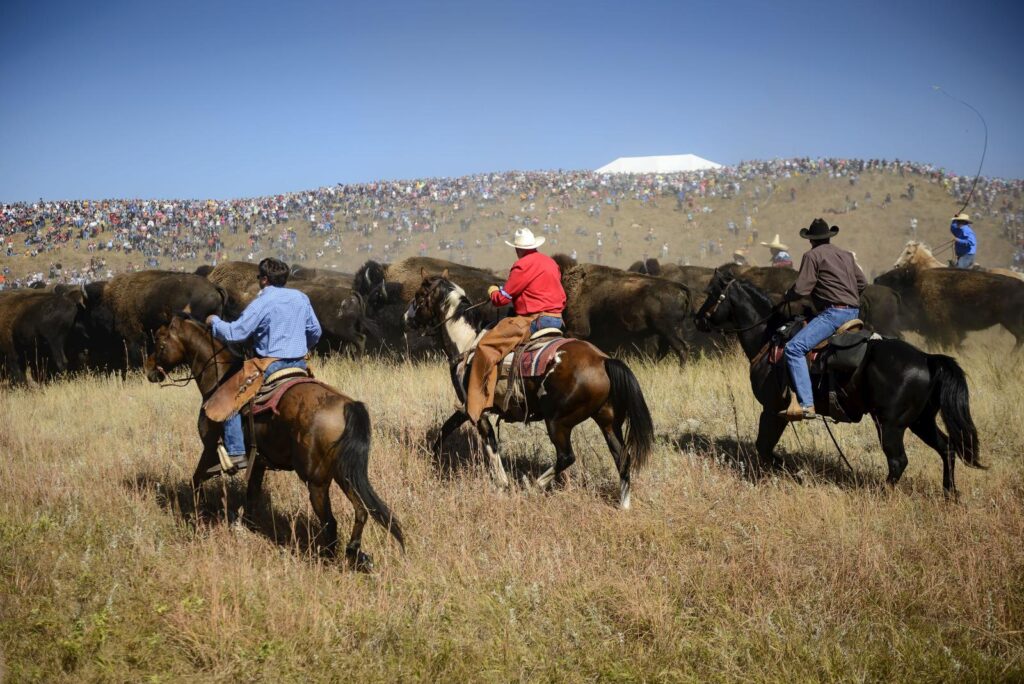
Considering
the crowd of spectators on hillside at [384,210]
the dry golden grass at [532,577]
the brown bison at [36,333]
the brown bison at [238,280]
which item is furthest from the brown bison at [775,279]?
the crowd of spectators on hillside at [384,210]

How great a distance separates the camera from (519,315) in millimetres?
7656

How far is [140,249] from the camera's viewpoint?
40406mm

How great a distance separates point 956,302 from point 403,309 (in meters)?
9.41

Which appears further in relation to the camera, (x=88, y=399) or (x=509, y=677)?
(x=88, y=399)

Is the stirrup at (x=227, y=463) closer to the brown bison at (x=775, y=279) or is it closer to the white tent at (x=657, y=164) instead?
the brown bison at (x=775, y=279)

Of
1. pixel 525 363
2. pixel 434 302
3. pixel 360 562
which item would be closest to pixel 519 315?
pixel 525 363

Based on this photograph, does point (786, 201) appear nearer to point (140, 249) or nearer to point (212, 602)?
point (140, 249)

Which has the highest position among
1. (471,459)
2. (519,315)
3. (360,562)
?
(519,315)

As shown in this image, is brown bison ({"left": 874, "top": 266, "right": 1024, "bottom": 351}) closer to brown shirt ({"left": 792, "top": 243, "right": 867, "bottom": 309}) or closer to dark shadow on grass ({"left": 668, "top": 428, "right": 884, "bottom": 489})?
dark shadow on grass ({"left": 668, "top": 428, "right": 884, "bottom": 489})

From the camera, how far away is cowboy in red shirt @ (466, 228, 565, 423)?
7.32 m

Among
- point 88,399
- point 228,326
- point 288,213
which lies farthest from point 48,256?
point 228,326

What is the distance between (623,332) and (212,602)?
907 cm

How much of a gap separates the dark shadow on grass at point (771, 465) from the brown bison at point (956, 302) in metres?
6.77

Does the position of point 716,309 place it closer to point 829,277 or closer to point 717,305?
point 717,305
